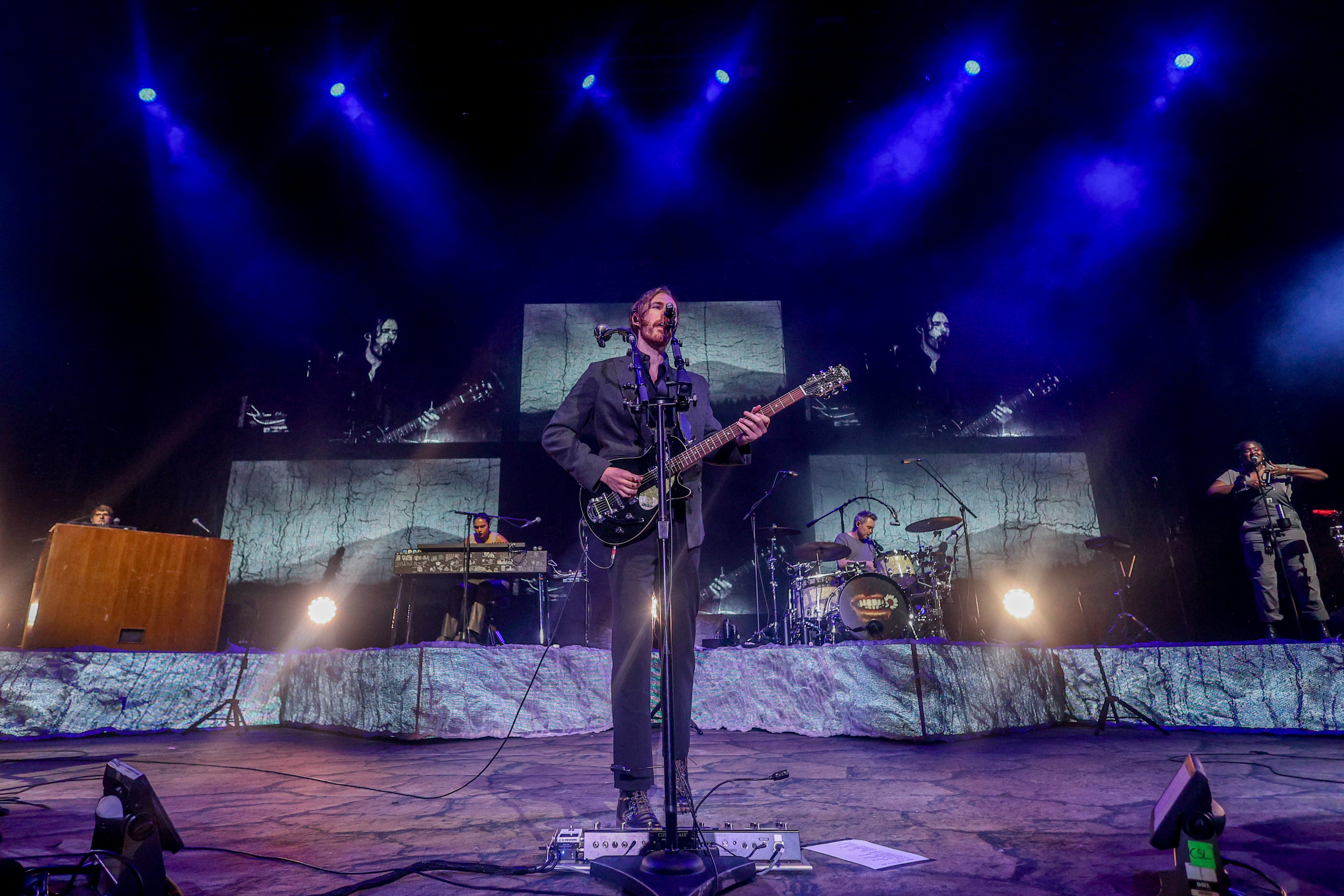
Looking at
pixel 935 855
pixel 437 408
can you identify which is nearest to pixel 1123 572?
pixel 935 855

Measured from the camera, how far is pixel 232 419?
384 inches

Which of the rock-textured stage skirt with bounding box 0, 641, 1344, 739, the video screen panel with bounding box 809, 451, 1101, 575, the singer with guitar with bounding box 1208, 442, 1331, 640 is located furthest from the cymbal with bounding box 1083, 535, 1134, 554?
the rock-textured stage skirt with bounding box 0, 641, 1344, 739

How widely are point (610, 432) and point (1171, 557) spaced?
30.0ft

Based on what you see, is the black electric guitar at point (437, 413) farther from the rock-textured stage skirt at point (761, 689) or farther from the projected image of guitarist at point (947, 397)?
the projected image of guitarist at point (947, 397)

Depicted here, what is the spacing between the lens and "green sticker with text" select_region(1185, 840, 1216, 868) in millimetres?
1395

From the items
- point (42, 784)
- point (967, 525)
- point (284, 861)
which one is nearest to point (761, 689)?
point (284, 861)

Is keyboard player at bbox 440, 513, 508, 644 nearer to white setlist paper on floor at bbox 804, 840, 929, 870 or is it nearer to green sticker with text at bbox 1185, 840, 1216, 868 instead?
white setlist paper on floor at bbox 804, 840, 929, 870

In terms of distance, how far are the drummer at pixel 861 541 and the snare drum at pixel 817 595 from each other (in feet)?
0.89

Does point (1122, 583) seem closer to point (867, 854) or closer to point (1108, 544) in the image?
point (1108, 544)

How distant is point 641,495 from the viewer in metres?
2.43

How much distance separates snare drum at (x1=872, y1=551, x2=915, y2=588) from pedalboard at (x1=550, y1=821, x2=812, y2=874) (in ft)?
17.7

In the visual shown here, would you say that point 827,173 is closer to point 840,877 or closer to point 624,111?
point 624,111

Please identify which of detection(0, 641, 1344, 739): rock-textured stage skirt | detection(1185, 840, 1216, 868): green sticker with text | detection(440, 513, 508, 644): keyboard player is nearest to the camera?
detection(1185, 840, 1216, 868): green sticker with text

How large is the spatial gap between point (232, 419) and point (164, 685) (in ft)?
18.5
